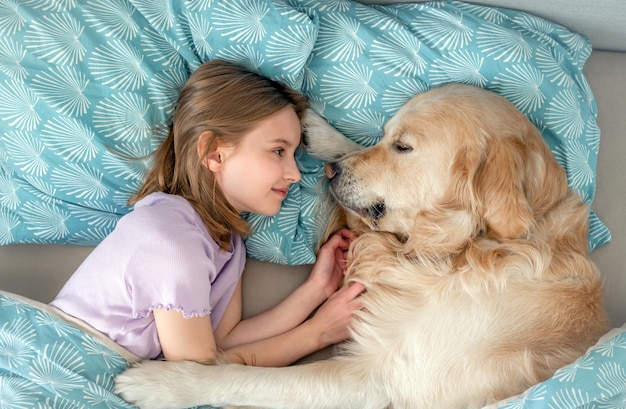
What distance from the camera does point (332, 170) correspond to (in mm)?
2197

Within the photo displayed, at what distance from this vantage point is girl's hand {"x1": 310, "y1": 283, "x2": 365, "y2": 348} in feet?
7.45

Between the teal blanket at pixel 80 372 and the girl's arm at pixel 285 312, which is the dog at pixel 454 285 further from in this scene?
the girl's arm at pixel 285 312

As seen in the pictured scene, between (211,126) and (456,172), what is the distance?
79 cm

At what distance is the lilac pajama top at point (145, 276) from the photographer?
1995 millimetres

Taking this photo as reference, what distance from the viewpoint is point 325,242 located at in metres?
2.42

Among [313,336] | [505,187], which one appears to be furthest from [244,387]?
[505,187]

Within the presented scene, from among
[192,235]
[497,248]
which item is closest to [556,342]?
[497,248]

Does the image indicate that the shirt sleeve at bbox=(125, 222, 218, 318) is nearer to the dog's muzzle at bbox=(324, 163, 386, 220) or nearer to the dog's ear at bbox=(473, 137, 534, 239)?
the dog's muzzle at bbox=(324, 163, 386, 220)

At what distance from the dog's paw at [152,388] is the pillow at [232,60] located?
1.94 feet

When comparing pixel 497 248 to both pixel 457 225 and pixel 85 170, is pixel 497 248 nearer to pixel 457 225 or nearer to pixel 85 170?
pixel 457 225

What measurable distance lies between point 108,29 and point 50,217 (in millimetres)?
685

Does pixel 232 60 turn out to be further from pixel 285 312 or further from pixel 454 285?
pixel 454 285

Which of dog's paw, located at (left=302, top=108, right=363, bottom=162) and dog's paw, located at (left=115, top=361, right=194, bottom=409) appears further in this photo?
dog's paw, located at (left=302, top=108, right=363, bottom=162)

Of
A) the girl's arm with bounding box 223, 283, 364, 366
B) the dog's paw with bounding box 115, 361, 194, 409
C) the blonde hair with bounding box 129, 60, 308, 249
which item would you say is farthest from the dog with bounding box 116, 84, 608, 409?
the blonde hair with bounding box 129, 60, 308, 249
